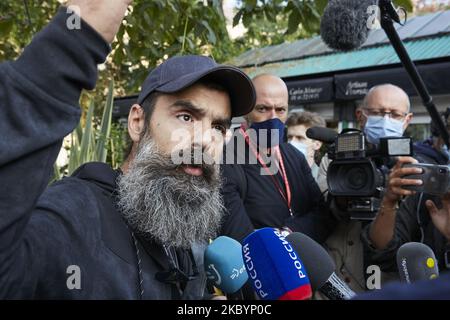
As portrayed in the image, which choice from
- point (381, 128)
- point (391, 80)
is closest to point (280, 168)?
point (381, 128)

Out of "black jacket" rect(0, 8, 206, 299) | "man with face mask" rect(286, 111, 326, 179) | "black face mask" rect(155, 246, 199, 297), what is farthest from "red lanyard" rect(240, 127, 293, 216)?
"man with face mask" rect(286, 111, 326, 179)

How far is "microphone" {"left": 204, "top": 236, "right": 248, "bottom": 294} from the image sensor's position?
1348 mm

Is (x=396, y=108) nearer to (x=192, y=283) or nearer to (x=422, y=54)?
(x=192, y=283)

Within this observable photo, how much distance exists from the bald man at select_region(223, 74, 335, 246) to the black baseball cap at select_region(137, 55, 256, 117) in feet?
2.02

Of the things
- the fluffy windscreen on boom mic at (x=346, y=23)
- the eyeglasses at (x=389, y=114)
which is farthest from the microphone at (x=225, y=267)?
the eyeglasses at (x=389, y=114)

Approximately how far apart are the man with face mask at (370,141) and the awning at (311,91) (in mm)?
3412

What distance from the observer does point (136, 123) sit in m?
1.61

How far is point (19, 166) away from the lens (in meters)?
0.82

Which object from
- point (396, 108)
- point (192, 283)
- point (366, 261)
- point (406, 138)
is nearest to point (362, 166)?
point (406, 138)

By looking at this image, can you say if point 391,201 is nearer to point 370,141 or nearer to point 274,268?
point 370,141

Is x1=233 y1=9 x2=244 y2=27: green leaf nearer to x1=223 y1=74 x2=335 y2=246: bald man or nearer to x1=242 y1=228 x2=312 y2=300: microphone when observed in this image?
x1=223 y1=74 x2=335 y2=246: bald man

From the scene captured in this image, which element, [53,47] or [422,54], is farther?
[422,54]

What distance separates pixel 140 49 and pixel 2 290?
9.72 feet

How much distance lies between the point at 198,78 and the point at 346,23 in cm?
67
